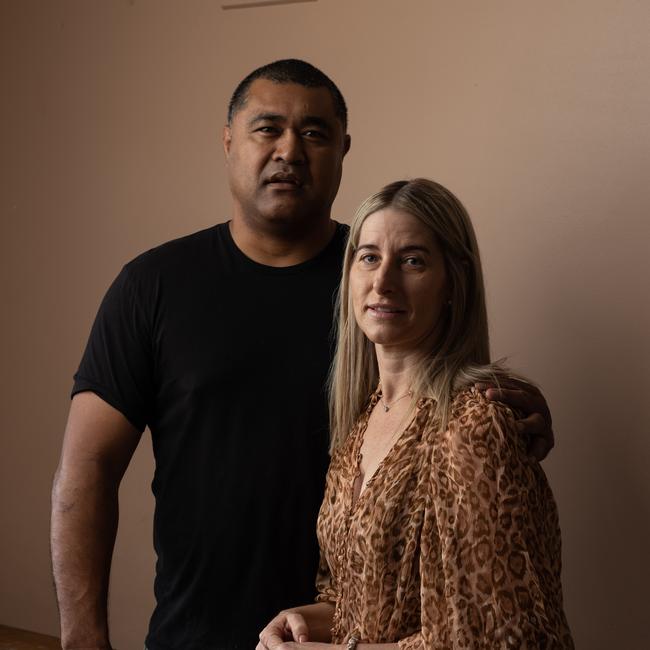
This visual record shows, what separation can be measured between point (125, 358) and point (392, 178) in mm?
1024

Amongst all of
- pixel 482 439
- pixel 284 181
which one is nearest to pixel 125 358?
pixel 284 181

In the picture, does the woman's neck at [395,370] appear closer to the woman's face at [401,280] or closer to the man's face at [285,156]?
the woman's face at [401,280]

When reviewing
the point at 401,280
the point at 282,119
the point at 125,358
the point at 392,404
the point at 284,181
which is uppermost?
the point at 282,119

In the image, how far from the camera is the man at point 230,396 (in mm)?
2229

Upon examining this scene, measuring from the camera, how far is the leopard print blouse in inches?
60.4

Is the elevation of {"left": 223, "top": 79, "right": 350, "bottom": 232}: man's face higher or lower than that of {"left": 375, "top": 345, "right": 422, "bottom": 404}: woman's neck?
higher

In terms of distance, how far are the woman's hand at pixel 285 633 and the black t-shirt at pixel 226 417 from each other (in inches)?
12.7

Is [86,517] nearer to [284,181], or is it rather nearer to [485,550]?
[284,181]

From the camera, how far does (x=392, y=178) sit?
292cm

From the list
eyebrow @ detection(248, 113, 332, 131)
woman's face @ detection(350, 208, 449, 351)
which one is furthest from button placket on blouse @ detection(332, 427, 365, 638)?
eyebrow @ detection(248, 113, 332, 131)

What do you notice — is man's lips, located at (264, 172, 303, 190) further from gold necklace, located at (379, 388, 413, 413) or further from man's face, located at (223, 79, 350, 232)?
gold necklace, located at (379, 388, 413, 413)

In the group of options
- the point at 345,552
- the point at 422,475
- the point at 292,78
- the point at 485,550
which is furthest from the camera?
the point at 292,78

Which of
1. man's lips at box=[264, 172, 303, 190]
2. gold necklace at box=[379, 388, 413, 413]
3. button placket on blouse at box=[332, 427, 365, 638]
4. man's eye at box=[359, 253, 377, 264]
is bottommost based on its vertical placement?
button placket on blouse at box=[332, 427, 365, 638]

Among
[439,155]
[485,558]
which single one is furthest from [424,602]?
[439,155]
